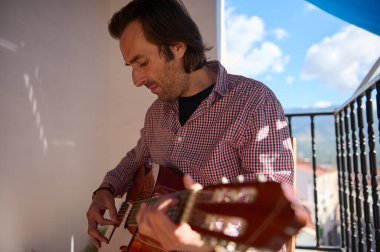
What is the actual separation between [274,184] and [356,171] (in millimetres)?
1643

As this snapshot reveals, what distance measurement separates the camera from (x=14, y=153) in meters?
1.58

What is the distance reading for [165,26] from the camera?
4.07 feet

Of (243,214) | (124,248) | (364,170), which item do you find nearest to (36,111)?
(124,248)

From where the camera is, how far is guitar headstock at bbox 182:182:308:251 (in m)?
0.50

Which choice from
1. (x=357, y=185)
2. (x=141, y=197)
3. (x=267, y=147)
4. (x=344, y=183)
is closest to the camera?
(x=267, y=147)

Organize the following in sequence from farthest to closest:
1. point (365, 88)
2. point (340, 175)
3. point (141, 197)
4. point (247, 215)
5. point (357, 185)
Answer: point (340, 175) < point (357, 185) < point (365, 88) < point (141, 197) < point (247, 215)

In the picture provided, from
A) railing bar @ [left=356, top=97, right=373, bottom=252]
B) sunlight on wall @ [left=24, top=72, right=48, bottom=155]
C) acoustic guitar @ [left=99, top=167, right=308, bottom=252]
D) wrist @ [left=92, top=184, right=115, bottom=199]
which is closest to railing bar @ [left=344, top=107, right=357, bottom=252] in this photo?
railing bar @ [left=356, top=97, right=373, bottom=252]

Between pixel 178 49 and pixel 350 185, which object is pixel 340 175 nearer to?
pixel 350 185

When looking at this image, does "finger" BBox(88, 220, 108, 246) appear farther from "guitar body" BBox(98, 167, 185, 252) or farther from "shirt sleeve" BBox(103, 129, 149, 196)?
"shirt sleeve" BBox(103, 129, 149, 196)

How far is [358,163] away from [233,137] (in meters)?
1.34

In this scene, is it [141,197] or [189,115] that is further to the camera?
[189,115]

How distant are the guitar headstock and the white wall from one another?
1338 mm

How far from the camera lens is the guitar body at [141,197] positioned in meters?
0.96

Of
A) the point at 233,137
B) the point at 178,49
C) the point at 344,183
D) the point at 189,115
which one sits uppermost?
the point at 178,49
